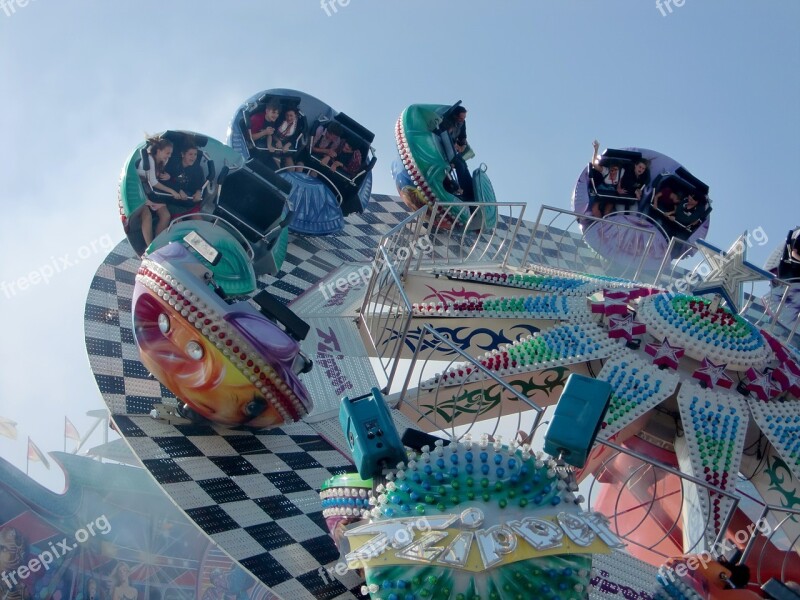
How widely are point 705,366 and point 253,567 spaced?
3936 mm

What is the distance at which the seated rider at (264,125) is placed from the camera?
9.79 m

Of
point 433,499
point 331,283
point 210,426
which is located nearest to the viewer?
point 433,499

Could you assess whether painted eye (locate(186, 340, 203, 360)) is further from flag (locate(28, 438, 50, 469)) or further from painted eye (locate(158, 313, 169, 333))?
flag (locate(28, 438, 50, 469))

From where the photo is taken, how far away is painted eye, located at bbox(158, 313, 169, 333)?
574 centimetres

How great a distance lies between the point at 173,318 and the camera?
5.69 metres

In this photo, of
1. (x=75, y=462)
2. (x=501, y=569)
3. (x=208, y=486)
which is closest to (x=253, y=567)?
(x=208, y=486)

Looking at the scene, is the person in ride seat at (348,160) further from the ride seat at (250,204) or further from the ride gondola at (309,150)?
the ride seat at (250,204)

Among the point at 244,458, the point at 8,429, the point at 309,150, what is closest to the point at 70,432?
the point at 8,429

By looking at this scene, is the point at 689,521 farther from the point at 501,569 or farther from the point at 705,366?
the point at 501,569

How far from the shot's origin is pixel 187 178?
307 inches

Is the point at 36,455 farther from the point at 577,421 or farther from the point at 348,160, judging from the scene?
the point at 577,421

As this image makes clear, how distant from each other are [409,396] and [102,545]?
6725 millimetres

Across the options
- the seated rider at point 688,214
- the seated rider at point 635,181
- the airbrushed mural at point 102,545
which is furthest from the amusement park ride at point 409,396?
the airbrushed mural at point 102,545

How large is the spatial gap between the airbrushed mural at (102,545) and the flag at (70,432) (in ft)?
4.82
